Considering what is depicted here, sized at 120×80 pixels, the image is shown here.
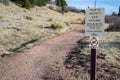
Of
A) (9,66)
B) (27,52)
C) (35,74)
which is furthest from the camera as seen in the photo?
(27,52)

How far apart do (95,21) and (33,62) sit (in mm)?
4836

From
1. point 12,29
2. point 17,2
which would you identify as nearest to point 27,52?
point 12,29

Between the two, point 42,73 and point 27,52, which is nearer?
point 42,73

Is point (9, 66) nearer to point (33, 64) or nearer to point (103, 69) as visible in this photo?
point (33, 64)

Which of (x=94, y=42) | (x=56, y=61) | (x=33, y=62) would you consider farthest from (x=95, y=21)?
(x=33, y=62)

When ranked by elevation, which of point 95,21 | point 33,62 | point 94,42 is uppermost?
point 95,21

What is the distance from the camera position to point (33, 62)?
39.5ft

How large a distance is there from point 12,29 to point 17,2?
23385mm

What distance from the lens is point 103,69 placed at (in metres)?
10.8

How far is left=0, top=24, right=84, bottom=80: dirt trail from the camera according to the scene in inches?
418

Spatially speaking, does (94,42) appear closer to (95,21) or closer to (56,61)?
(95,21)

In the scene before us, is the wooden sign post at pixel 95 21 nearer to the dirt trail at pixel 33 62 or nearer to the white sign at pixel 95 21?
the white sign at pixel 95 21

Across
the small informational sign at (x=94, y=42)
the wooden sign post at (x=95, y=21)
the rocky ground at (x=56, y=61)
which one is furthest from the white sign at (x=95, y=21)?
the rocky ground at (x=56, y=61)

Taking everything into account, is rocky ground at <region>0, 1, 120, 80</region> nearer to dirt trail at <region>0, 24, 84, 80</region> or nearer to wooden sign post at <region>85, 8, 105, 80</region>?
dirt trail at <region>0, 24, 84, 80</region>
